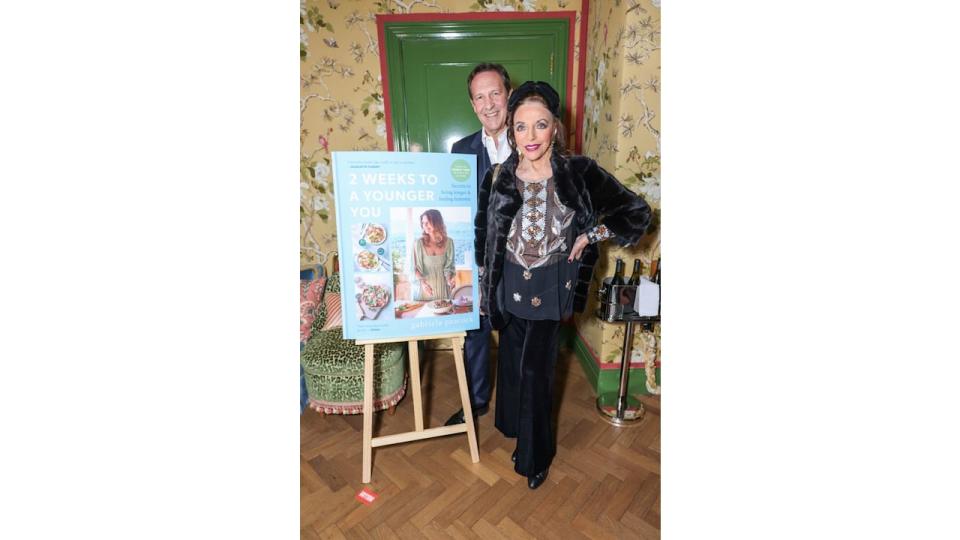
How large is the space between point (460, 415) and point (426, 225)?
3.82 ft

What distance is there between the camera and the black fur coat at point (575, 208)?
1.53m

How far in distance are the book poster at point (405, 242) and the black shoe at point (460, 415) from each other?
0.70 m

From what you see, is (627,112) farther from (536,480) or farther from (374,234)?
(536,480)

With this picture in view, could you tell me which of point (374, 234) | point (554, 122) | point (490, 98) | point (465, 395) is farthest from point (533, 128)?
point (465, 395)

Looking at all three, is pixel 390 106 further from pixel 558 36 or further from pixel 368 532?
pixel 368 532

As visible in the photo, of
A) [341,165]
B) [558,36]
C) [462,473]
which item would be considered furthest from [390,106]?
[462,473]

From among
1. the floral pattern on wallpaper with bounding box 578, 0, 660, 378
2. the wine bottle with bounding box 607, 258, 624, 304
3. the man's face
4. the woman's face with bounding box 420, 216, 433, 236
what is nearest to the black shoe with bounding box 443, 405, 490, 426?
the floral pattern on wallpaper with bounding box 578, 0, 660, 378

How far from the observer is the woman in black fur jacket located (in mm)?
1523

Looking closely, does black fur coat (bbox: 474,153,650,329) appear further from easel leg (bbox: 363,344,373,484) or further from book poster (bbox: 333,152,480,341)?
easel leg (bbox: 363,344,373,484)

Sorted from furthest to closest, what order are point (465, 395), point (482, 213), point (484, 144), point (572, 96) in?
point (572, 96) < point (484, 144) < point (465, 395) < point (482, 213)

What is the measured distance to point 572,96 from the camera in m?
2.81

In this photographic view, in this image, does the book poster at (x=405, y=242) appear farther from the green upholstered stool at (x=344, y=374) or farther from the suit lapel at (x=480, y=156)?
the green upholstered stool at (x=344, y=374)

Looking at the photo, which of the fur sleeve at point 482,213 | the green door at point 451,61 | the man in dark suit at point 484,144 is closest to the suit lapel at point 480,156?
the man in dark suit at point 484,144

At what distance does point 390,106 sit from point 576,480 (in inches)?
103
